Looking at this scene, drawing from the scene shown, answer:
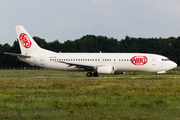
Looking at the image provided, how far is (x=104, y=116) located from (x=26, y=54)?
3284cm

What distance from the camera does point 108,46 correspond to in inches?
4577

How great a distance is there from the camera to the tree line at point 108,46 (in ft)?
350

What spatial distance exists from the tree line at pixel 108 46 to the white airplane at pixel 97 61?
A: 60912 millimetres

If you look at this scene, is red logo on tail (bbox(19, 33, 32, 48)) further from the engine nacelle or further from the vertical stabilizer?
the engine nacelle

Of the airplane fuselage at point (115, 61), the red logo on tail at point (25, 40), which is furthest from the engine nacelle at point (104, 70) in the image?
the red logo on tail at point (25, 40)

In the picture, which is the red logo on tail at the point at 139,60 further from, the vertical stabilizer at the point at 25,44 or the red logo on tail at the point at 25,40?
the red logo on tail at the point at 25,40

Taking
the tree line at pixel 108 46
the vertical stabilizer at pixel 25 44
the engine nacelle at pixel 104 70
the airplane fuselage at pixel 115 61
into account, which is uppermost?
the tree line at pixel 108 46

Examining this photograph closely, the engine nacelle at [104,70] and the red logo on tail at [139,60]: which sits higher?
the red logo on tail at [139,60]

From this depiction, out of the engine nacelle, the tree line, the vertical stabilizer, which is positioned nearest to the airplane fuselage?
the vertical stabilizer

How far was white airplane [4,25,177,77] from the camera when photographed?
126 ft

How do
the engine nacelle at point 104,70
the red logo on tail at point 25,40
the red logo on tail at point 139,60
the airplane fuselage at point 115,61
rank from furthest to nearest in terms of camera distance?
the red logo on tail at point 25,40 → the airplane fuselage at point 115,61 → the red logo on tail at point 139,60 → the engine nacelle at point 104,70

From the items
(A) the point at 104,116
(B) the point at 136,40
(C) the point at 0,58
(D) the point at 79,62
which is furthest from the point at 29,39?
(B) the point at 136,40

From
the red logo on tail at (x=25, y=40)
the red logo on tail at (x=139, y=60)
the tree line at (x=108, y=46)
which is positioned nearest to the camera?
the red logo on tail at (x=139, y=60)

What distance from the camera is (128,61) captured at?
3847 centimetres
